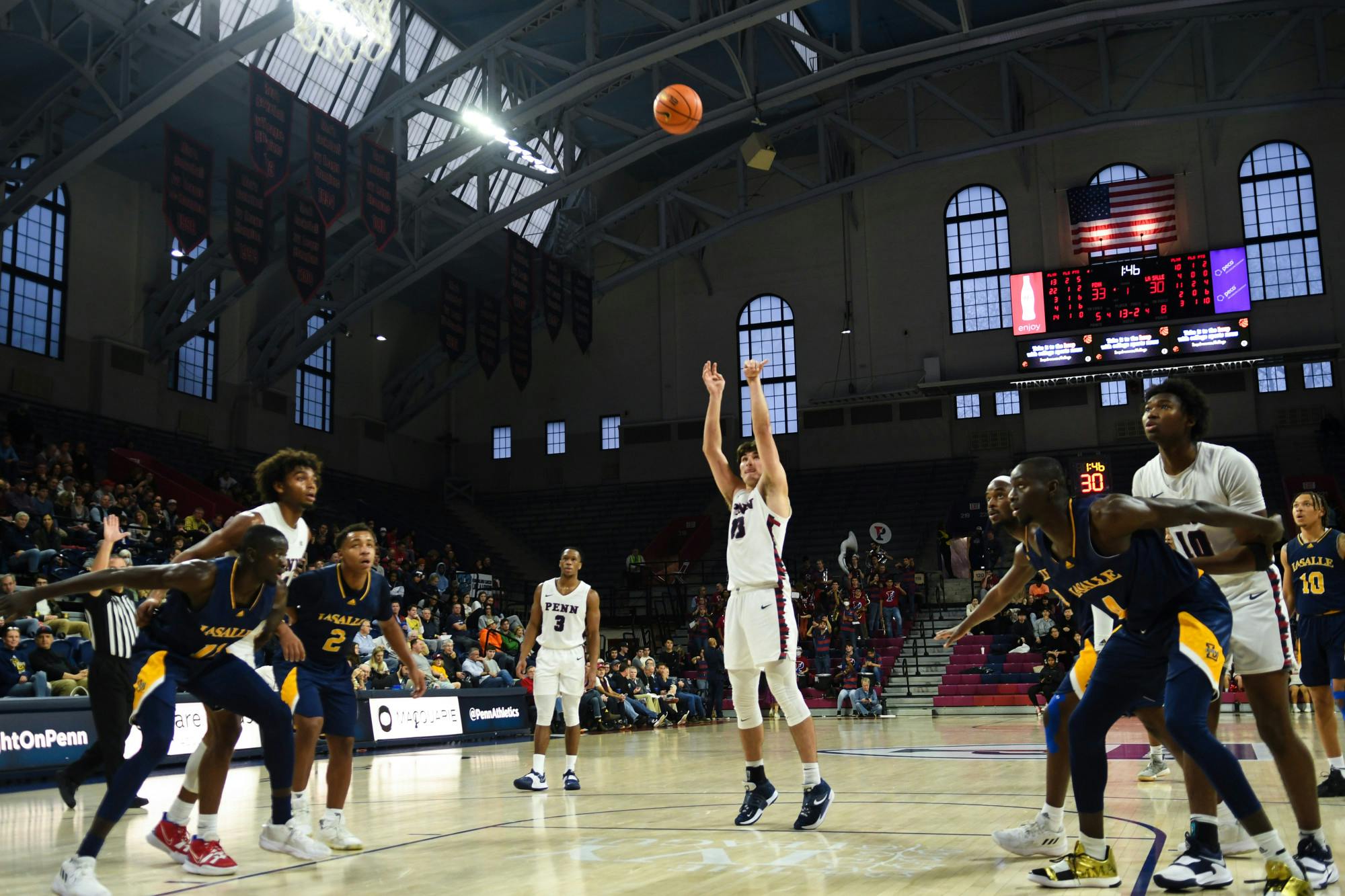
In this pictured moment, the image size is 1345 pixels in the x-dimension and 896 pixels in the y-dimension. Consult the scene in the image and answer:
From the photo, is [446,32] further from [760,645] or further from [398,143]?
[760,645]

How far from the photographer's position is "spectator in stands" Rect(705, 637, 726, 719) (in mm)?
21188

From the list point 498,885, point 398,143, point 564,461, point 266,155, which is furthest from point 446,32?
point 498,885

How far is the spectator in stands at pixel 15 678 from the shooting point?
10594 mm

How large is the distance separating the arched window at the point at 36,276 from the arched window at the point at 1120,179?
76.5 feet

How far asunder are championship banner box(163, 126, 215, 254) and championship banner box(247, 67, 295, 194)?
1.17m

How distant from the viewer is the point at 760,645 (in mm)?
6422

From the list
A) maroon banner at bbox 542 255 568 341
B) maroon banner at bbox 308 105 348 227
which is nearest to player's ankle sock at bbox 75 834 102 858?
maroon banner at bbox 308 105 348 227

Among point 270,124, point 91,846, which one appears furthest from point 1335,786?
point 270,124

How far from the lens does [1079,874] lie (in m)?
4.33

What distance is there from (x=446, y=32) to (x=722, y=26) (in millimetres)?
7254

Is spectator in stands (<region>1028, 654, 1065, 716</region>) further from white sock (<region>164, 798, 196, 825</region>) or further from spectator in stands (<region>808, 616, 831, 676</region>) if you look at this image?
white sock (<region>164, 798, 196, 825</region>)

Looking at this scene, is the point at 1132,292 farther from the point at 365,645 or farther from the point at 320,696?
the point at 320,696

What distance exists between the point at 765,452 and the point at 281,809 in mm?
2983

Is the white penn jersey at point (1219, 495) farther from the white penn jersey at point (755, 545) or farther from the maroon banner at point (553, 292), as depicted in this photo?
the maroon banner at point (553, 292)
